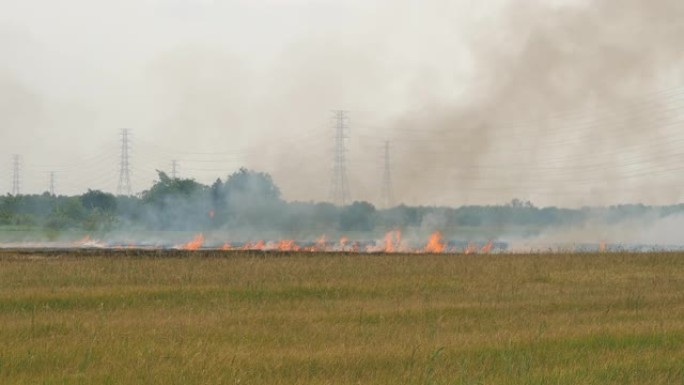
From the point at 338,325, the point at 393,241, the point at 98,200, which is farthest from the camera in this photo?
the point at 98,200

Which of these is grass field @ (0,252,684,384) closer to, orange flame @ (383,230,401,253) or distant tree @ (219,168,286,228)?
orange flame @ (383,230,401,253)

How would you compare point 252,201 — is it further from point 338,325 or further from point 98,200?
point 338,325

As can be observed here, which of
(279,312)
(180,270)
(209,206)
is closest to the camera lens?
(279,312)

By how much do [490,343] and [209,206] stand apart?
268 ft

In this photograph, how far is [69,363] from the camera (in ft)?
39.0

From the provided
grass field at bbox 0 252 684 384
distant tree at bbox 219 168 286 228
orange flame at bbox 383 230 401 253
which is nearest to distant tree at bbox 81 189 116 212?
distant tree at bbox 219 168 286 228

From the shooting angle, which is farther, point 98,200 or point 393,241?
point 98,200

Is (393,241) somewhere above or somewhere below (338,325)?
above

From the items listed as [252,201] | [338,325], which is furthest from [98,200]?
[338,325]

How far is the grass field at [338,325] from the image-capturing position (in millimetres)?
11570

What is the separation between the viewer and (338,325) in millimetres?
16641

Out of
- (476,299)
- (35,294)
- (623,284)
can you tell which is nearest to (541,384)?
(476,299)

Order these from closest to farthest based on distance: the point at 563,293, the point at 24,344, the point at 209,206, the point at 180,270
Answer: the point at 24,344 → the point at 563,293 → the point at 180,270 → the point at 209,206

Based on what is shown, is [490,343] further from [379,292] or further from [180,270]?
[180,270]
